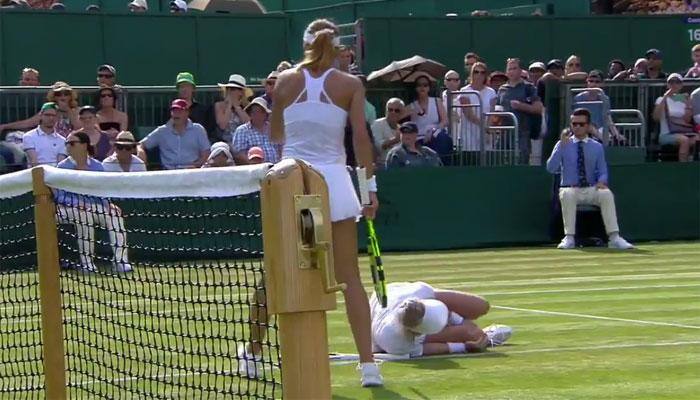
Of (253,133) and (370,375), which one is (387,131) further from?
(370,375)

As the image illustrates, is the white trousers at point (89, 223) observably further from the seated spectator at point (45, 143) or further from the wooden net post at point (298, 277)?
the seated spectator at point (45, 143)

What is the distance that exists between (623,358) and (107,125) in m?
10.9

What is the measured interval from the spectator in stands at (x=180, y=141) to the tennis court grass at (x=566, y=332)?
9.23 ft

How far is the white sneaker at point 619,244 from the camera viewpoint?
20750 millimetres

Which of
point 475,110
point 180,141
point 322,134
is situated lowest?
point 322,134

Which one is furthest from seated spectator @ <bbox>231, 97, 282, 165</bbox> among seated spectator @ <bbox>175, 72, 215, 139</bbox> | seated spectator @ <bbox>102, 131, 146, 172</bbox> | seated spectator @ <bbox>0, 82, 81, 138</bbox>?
seated spectator @ <bbox>0, 82, 81, 138</bbox>

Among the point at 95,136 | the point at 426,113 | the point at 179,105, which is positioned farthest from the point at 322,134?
the point at 426,113

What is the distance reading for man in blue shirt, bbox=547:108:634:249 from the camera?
20594 millimetres

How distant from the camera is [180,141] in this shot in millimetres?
18766

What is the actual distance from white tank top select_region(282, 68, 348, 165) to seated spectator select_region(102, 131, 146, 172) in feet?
30.5

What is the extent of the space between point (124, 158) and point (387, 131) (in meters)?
4.46

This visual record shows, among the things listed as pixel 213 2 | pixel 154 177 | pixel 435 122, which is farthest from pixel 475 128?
pixel 154 177

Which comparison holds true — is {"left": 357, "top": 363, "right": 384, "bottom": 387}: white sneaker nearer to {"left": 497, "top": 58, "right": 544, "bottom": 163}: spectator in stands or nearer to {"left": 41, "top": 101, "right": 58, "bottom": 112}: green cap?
{"left": 41, "top": 101, "right": 58, "bottom": 112}: green cap

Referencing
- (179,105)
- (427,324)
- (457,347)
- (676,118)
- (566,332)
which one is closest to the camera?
(427,324)
